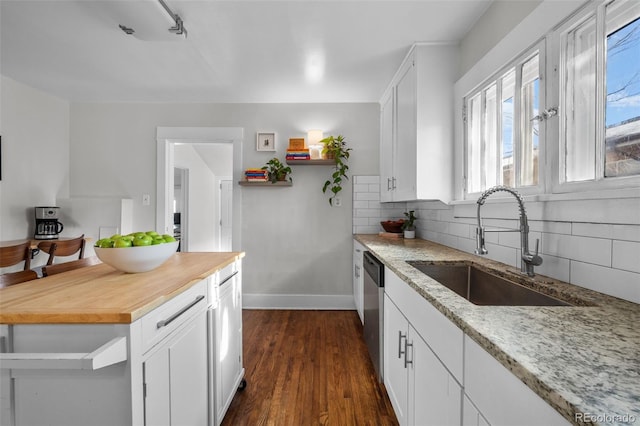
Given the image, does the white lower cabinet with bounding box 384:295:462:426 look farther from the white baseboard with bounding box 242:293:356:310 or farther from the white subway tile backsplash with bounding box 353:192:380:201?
the white subway tile backsplash with bounding box 353:192:380:201

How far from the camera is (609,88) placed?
41.8 inches

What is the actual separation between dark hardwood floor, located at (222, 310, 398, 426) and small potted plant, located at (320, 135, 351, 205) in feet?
4.80

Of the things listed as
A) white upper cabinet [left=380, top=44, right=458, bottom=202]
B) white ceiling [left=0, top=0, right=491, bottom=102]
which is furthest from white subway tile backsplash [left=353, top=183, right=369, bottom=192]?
white upper cabinet [left=380, top=44, right=458, bottom=202]

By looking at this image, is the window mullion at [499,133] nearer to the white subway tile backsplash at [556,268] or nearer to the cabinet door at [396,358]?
the white subway tile backsplash at [556,268]

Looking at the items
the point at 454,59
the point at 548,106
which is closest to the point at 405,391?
the point at 548,106

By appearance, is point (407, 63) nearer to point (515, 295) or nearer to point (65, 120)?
point (515, 295)

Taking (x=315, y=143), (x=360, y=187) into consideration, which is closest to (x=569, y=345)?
(x=360, y=187)

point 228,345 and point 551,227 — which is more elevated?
point 551,227

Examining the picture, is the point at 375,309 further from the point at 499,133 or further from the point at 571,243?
the point at 499,133

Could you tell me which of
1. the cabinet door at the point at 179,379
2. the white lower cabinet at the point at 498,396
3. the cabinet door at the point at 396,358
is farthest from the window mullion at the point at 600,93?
the cabinet door at the point at 179,379

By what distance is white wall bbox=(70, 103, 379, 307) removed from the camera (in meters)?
3.44

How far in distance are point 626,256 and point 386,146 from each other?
2.32 metres

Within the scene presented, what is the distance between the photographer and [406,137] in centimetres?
242

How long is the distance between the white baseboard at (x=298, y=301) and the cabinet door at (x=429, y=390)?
211 centimetres
